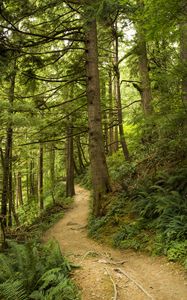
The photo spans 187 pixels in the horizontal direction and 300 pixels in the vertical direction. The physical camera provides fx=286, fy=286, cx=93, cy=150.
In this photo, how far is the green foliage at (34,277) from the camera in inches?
184

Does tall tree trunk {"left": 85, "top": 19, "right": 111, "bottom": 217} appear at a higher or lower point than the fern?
higher

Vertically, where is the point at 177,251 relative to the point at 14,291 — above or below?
above

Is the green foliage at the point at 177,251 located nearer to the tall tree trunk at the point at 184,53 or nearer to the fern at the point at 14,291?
the fern at the point at 14,291

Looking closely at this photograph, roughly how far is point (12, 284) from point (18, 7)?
7.26m

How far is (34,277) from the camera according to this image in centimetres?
520

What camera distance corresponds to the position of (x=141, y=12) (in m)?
8.05

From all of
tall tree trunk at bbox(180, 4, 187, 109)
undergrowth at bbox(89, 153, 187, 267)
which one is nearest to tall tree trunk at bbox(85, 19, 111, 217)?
undergrowth at bbox(89, 153, 187, 267)

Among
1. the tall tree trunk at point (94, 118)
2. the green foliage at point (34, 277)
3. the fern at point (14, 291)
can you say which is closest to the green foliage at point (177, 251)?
the green foliage at point (34, 277)

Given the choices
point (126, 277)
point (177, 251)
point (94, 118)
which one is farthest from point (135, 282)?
point (94, 118)

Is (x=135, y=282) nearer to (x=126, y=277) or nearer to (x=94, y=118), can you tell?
(x=126, y=277)

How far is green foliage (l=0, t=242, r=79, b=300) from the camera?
15.4 feet

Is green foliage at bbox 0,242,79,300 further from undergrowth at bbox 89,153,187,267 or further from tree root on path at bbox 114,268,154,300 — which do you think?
undergrowth at bbox 89,153,187,267

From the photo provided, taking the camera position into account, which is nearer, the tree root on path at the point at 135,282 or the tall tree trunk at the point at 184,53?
the tree root on path at the point at 135,282

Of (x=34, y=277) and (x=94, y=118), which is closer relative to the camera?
(x=34, y=277)
